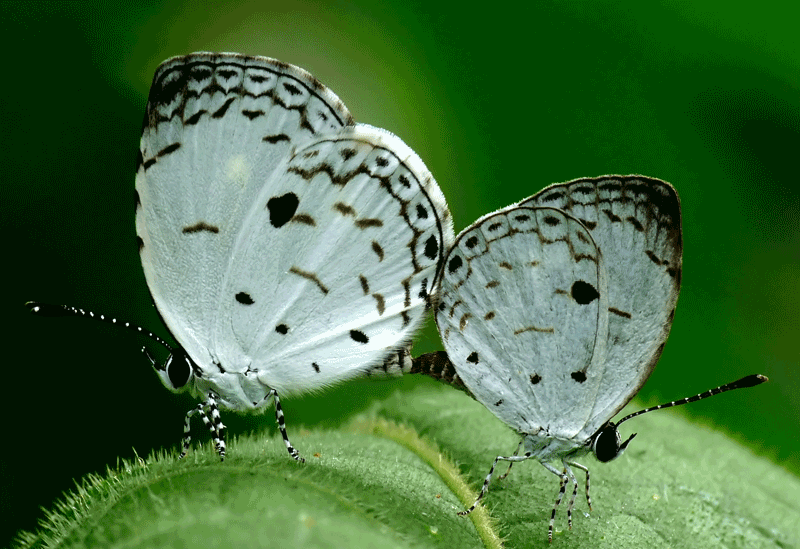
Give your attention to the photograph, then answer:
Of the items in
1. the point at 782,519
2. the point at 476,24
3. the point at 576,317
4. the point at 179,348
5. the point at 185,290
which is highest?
the point at 476,24

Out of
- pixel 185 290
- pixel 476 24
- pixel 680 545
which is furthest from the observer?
pixel 476 24

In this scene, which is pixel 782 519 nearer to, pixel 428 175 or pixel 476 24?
pixel 428 175

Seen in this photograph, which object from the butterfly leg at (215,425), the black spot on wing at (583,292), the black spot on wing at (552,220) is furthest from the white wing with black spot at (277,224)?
the black spot on wing at (583,292)

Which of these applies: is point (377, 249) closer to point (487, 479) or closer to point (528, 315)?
point (528, 315)

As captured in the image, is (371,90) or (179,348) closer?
(179,348)

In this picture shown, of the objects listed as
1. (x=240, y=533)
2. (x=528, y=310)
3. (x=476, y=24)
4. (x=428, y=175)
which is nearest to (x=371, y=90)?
(x=476, y=24)

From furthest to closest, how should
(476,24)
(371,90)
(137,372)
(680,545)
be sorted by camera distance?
(476,24) → (371,90) → (137,372) → (680,545)

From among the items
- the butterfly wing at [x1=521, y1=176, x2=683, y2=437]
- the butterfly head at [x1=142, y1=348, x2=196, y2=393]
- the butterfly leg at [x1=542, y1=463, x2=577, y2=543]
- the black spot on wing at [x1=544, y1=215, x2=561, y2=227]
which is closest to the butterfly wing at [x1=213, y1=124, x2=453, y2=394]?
the butterfly head at [x1=142, y1=348, x2=196, y2=393]

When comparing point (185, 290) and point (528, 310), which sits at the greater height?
point (185, 290)
